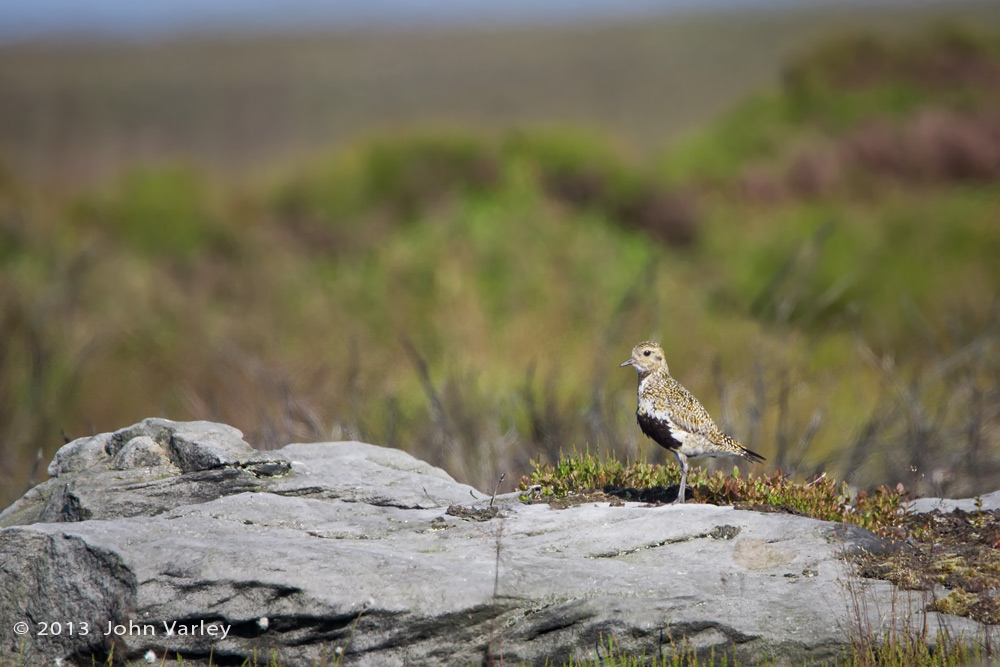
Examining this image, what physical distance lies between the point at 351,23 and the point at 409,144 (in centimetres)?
13921

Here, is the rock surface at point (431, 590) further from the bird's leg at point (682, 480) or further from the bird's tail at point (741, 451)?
the bird's tail at point (741, 451)

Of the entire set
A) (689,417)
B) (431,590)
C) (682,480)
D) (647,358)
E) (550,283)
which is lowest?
(431,590)

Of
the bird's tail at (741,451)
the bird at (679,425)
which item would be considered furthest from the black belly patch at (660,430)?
the bird's tail at (741,451)

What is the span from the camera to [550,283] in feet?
65.4

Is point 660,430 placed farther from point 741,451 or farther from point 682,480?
point 741,451

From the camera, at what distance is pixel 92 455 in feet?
26.3

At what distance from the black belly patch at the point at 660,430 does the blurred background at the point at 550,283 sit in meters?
1.67

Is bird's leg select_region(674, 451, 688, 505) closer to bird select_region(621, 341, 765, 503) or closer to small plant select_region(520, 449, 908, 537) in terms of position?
bird select_region(621, 341, 765, 503)

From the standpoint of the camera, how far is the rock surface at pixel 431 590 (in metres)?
6.48

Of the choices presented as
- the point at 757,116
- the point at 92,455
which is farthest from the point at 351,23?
the point at 92,455

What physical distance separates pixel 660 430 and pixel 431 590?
1.96 metres

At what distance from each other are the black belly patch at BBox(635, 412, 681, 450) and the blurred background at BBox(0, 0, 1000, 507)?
167 cm

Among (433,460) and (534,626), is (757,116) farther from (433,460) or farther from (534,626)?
(534,626)

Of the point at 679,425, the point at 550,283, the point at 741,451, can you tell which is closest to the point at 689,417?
the point at 679,425
